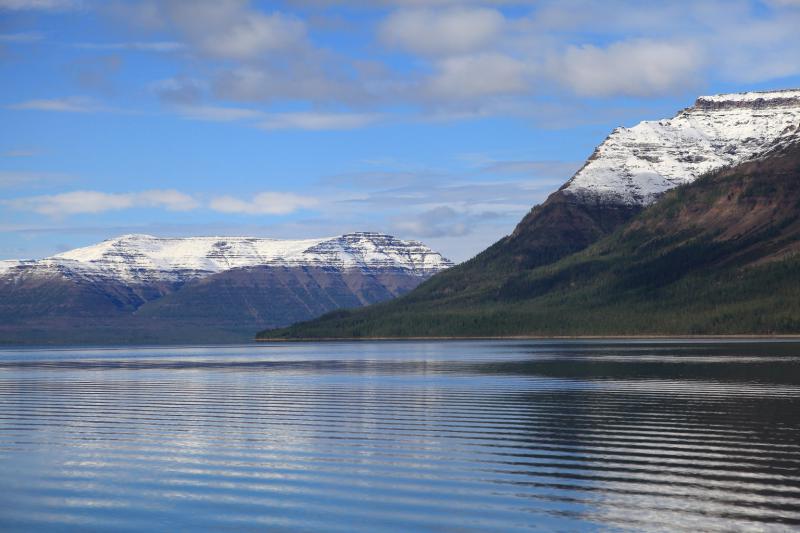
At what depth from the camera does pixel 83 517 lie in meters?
44.8

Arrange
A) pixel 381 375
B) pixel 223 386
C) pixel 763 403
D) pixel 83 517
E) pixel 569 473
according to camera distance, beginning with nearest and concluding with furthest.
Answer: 1. pixel 83 517
2. pixel 569 473
3. pixel 763 403
4. pixel 223 386
5. pixel 381 375

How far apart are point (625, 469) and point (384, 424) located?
82.8 feet

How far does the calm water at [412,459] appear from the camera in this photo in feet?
143

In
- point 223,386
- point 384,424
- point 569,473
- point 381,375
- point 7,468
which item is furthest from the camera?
point 381,375

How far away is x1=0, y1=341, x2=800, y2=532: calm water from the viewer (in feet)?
143

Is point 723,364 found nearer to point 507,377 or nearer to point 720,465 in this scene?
→ point 507,377

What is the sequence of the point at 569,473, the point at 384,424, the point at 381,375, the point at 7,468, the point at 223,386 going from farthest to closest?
the point at 381,375 < the point at 223,386 < the point at 384,424 < the point at 7,468 < the point at 569,473

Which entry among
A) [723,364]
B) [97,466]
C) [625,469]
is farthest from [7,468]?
[723,364]

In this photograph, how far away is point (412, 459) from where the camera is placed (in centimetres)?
5747

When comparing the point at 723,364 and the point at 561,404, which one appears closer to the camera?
the point at 561,404

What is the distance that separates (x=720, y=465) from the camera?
5297cm

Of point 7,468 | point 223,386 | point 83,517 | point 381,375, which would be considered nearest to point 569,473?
point 83,517

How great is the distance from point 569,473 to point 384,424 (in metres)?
25.0

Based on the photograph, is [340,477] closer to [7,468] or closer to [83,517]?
[83,517]
